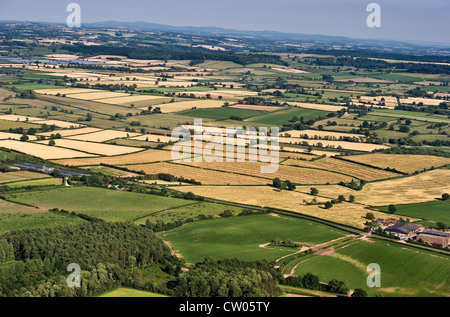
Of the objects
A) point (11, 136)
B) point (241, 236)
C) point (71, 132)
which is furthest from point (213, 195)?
point (11, 136)

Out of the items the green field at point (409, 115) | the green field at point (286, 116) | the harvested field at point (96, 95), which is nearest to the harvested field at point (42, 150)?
the green field at point (286, 116)

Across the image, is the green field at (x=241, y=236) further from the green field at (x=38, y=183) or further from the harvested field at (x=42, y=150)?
the harvested field at (x=42, y=150)

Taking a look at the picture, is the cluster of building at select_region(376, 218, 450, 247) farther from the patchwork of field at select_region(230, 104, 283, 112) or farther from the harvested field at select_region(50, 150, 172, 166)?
the patchwork of field at select_region(230, 104, 283, 112)

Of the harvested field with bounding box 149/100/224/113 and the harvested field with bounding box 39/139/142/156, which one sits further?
the harvested field with bounding box 149/100/224/113

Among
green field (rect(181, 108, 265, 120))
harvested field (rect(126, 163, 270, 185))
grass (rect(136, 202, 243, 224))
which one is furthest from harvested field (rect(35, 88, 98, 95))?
grass (rect(136, 202, 243, 224))

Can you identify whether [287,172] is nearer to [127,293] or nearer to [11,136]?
[127,293]
